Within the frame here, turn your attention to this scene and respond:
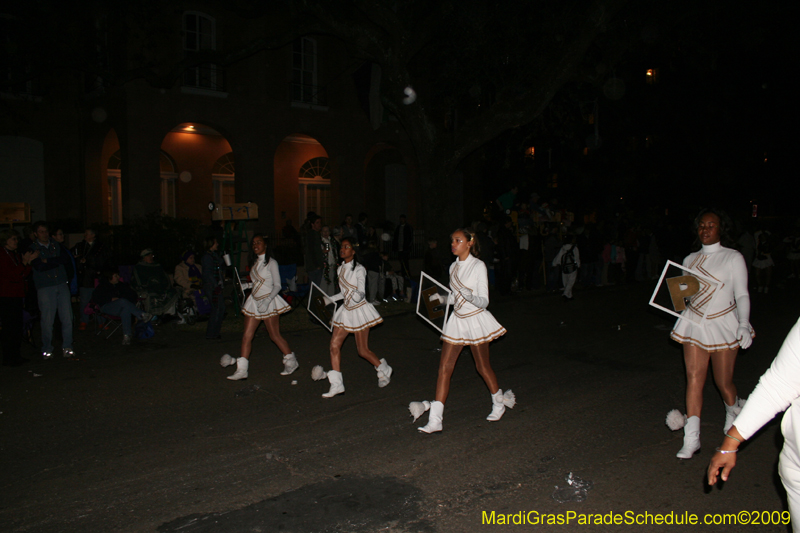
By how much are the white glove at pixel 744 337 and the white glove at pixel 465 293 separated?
2.15m

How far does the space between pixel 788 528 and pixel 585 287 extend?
13.5m

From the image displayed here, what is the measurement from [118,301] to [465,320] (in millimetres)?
6624

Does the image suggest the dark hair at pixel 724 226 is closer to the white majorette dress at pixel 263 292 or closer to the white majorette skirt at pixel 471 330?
the white majorette skirt at pixel 471 330

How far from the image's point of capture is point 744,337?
4523mm

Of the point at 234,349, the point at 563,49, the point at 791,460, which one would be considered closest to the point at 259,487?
the point at 791,460

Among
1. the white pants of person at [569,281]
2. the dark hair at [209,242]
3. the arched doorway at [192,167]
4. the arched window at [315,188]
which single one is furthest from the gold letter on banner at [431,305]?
the arched window at [315,188]

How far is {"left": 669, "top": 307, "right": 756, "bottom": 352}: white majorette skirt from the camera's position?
464 cm

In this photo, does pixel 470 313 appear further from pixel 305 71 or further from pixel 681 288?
pixel 305 71

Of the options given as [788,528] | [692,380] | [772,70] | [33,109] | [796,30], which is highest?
[772,70]

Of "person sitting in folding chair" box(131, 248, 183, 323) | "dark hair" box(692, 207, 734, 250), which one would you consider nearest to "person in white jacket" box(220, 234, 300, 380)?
"person sitting in folding chair" box(131, 248, 183, 323)

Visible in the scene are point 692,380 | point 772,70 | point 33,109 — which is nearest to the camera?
point 692,380

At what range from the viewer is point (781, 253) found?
22109 millimetres

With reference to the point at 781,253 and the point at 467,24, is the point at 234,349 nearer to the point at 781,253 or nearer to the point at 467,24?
the point at 467,24

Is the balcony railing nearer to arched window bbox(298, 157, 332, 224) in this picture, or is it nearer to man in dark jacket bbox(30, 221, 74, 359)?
arched window bbox(298, 157, 332, 224)
